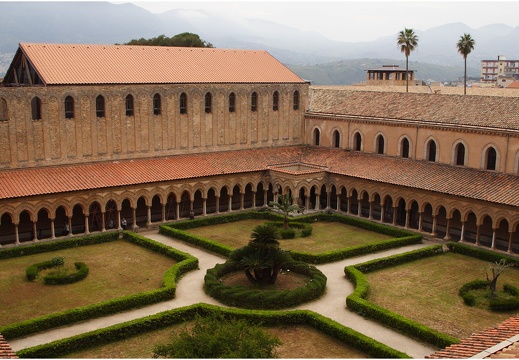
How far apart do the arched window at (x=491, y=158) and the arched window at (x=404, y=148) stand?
6.91 metres

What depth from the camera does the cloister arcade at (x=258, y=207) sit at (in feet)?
120

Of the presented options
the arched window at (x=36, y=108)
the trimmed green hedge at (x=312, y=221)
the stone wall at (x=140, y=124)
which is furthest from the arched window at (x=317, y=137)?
the arched window at (x=36, y=108)

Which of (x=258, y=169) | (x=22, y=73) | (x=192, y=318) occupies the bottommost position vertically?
(x=192, y=318)

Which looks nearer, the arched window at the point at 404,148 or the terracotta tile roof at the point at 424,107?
the terracotta tile roof at the point at 424,107

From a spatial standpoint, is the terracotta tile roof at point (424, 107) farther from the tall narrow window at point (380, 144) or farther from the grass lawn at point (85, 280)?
the grass lawn at point (85, 280)

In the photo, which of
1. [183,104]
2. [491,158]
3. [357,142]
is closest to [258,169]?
[183,104]

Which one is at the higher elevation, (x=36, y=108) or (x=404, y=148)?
(x=36, y=108)

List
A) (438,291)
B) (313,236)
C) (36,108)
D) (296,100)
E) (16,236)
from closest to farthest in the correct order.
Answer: (438,291) → (16,236) → (36,108) → (313,236) → (296,100)

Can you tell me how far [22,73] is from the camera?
42.8 m

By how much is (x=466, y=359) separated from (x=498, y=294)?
51.8 feet

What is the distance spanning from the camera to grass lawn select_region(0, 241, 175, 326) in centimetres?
2677

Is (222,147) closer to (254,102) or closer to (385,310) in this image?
(254,102)

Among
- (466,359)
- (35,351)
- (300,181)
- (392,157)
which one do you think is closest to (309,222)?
(300,181)

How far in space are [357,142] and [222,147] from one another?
1155cm
